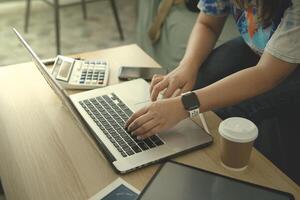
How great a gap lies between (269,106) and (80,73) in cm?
57

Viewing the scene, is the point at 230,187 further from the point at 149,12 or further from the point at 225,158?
the point at 149,12

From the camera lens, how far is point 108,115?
100cm

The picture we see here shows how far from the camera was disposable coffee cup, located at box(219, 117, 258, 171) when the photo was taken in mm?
804

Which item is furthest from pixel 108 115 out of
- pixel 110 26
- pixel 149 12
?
pixel 110 26

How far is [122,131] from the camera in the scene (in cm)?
94

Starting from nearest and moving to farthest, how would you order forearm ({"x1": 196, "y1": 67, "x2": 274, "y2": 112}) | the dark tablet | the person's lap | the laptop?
the dark tablet < the laptop < forearm ({"x1": 196, "y1": 67, "x2": 274, "y2": 112}) < the person's lap

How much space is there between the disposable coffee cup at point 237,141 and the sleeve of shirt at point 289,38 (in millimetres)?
224

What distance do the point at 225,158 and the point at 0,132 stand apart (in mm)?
570

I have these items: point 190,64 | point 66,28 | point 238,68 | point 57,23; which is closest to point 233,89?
point 190,64

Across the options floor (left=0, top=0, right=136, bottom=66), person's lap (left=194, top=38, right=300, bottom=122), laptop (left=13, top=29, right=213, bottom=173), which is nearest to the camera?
laptop (left=13, top=29, right=213, bottom=173)

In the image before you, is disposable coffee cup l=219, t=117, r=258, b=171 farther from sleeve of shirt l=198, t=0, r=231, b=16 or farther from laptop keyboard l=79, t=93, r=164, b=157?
sleeve of shirt l=198, t=0, r=231, b=16

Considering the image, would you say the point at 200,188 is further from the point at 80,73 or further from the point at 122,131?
the point at 80,73

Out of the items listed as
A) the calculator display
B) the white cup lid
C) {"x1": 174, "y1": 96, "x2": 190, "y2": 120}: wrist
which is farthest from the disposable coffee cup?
the calculator display

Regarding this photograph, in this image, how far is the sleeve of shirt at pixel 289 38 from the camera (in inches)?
36.5
